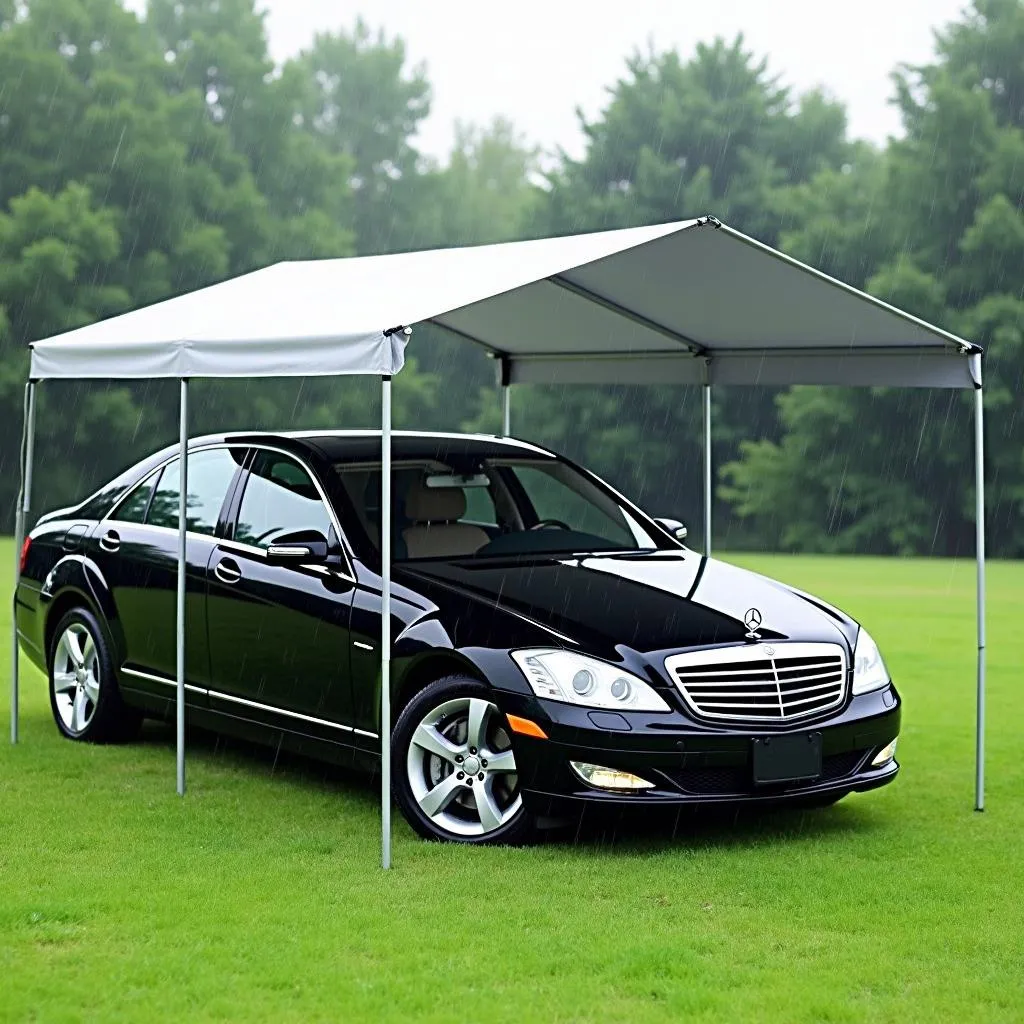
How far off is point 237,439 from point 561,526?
5.38 feet

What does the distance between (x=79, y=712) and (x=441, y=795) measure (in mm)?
3229

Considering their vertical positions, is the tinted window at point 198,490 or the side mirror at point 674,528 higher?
the tinted window at point 198,490

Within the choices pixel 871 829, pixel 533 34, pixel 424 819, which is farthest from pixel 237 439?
pixel 533 34

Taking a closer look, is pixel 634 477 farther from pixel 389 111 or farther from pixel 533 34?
pixel 533 34

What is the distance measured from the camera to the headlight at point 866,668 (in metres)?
7.38

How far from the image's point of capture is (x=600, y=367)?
1067 centimetres

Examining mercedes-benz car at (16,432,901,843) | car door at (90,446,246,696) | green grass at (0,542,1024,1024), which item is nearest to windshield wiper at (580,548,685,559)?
mercedes-benz car at (16,432,901,843)

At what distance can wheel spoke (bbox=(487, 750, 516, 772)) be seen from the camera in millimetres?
6816

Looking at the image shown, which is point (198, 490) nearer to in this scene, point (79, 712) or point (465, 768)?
point (79, 712)

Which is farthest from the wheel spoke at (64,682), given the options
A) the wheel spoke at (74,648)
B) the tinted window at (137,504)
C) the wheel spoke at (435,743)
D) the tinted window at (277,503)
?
the wheel spoke at (435,743)

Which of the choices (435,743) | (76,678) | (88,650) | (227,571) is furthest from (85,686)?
(435,743)

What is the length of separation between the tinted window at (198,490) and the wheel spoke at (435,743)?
186 centimetres

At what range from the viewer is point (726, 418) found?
47469 millimetres

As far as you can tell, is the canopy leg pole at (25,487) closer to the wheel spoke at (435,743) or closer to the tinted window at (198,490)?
the tinted window at (198,490)
